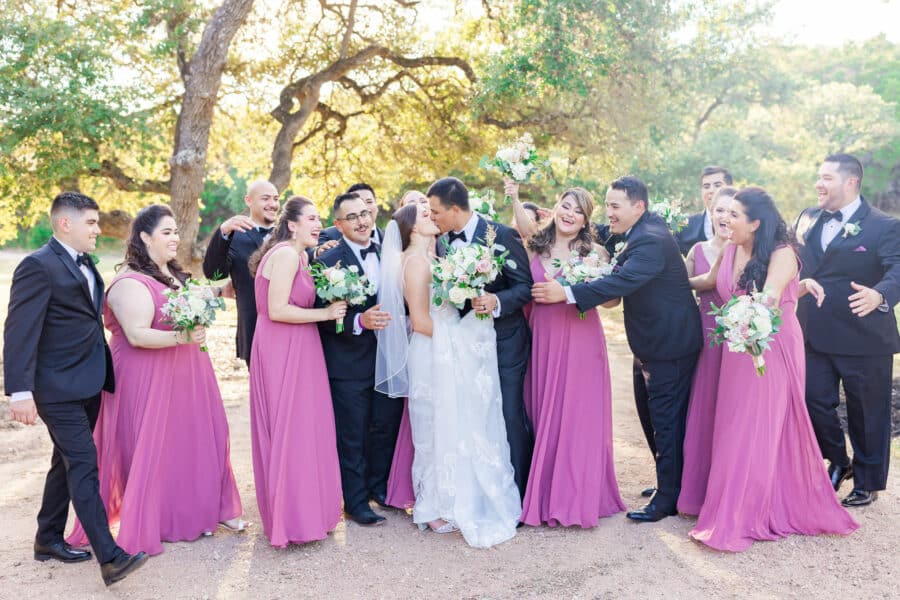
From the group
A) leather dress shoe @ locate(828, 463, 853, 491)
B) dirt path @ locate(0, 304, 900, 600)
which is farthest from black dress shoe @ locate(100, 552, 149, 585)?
leather dress shoe @ locate(828, 463, 853, 491)

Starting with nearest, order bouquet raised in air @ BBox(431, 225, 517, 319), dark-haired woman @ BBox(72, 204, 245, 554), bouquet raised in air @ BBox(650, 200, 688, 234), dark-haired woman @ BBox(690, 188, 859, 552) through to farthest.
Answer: dark-haired woman @ BBox(72, 204, 245, 554) → bouquet raised in air @ BBox(431, 225, 517, 319) → dark-haired woman @ BBox(690, 188, 859, 552) → bouquet raised in air @ BBox(650, 200, 688, 234)

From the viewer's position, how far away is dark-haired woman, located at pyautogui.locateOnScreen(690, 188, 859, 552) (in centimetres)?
517

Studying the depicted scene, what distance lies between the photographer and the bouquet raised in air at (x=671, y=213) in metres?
6.46

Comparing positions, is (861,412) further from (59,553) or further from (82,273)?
(59,553)

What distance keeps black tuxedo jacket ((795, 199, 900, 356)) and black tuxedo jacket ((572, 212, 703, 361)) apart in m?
1.16

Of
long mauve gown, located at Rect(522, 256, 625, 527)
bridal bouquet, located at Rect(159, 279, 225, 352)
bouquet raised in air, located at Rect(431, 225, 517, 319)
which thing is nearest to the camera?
bridal bouquet, located at Rect(159, 279, 225, 352)

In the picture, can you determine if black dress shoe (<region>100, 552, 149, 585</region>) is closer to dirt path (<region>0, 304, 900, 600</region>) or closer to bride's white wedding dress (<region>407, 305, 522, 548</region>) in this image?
dirt path (<region>0, 304, 900, 600</region>)

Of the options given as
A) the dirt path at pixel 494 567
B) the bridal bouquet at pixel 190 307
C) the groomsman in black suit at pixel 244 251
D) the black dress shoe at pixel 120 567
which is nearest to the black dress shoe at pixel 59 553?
the dirt path at pixel 494 567

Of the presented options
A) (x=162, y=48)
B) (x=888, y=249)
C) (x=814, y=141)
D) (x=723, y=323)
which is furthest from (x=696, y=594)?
(x=814, y=141)

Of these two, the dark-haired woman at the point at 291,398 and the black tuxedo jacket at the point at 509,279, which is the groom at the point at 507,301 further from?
the dark-haired woman at the point at 291,398

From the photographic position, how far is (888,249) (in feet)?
19.5

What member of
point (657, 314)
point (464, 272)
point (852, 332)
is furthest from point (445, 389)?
point (852, 332)

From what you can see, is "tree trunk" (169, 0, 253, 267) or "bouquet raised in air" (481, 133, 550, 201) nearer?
"bouquet raised in air" (481, 133, 550, 201)

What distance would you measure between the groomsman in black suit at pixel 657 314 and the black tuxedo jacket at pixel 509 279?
0.46 ft
